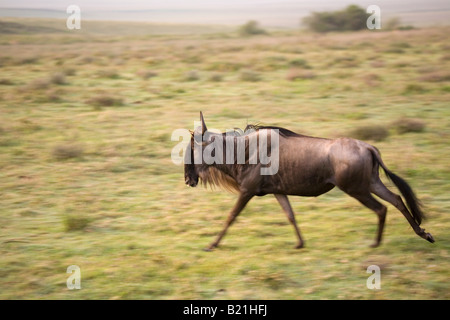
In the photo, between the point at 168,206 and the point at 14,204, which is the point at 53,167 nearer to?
the point at 14,204

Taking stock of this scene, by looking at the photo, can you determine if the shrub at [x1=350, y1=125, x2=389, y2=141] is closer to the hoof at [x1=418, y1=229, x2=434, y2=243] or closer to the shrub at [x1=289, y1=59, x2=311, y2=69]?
the hoof at [x1=418, y1=229, x2=434, y2=243]

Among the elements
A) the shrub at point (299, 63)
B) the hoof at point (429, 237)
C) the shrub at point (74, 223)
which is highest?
the shrub at point (299, 63)

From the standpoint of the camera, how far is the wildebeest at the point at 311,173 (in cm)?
568

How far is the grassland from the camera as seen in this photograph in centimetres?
549

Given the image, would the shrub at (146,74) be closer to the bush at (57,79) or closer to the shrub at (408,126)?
the bush at (57,79)

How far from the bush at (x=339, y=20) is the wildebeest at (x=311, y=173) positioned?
5045 cm

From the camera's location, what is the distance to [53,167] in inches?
387

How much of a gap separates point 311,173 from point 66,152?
5.74 meters

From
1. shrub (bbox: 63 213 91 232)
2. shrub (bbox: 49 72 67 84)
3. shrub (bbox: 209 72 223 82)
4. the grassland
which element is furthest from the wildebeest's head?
shrub (bbox: 49 72 67 84)

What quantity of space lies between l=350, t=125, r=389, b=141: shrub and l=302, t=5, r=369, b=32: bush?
45310mm

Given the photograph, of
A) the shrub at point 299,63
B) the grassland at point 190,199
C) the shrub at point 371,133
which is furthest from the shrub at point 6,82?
the shrub at point 371,133

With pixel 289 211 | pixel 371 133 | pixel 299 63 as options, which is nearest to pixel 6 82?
pixel 299 63

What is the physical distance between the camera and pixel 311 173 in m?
Result: 5.84
